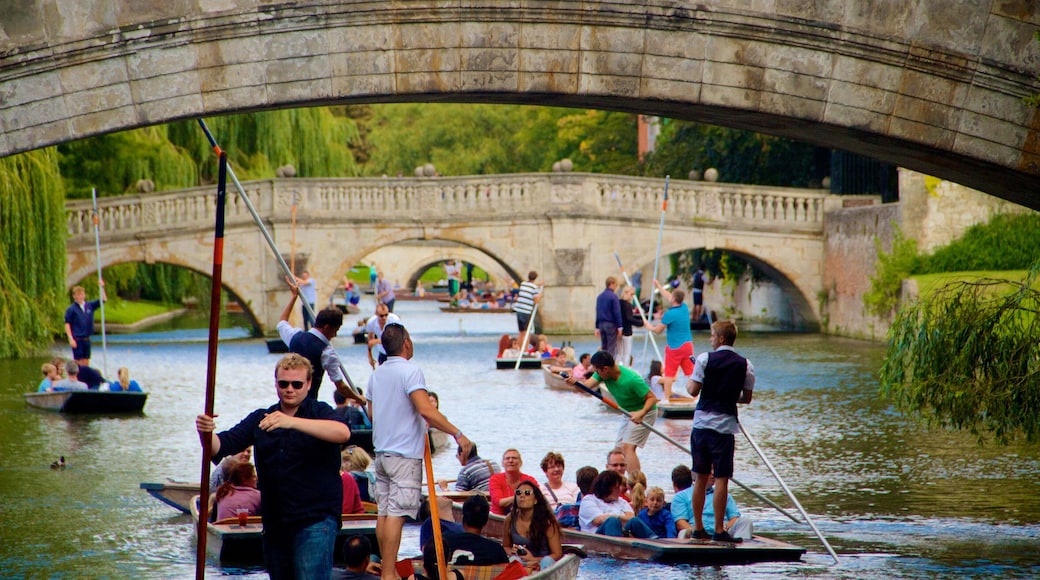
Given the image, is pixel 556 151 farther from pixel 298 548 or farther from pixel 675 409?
pixel 298 548

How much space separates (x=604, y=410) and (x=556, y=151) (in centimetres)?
2554

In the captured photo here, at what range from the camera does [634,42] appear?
21.9 feet

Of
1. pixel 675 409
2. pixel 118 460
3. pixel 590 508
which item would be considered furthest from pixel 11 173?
pixel 590 508

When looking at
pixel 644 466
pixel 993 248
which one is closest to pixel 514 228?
pixel 993 248

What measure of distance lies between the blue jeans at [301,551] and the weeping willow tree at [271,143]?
24.2 metres

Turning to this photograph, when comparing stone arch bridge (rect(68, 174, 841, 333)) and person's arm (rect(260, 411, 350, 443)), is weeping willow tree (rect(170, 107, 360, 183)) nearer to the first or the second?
stone arch bridge (rect(68, 174, 841, 333))

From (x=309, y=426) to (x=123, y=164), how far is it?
80.1 ft

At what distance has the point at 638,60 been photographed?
6656 mm

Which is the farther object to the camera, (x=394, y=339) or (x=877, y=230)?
(x=877, y=230)

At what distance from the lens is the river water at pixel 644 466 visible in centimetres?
871

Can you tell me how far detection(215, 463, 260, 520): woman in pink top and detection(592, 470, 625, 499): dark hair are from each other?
6.74 feet

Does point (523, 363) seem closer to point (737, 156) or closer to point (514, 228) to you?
point (514, 228)

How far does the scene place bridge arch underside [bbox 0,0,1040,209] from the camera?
6.52 metres

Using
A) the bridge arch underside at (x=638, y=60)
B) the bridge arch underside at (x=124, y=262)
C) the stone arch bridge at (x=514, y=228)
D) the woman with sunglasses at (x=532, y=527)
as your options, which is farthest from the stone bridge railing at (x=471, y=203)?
the bridge arch underside at (x=638, y=60)
